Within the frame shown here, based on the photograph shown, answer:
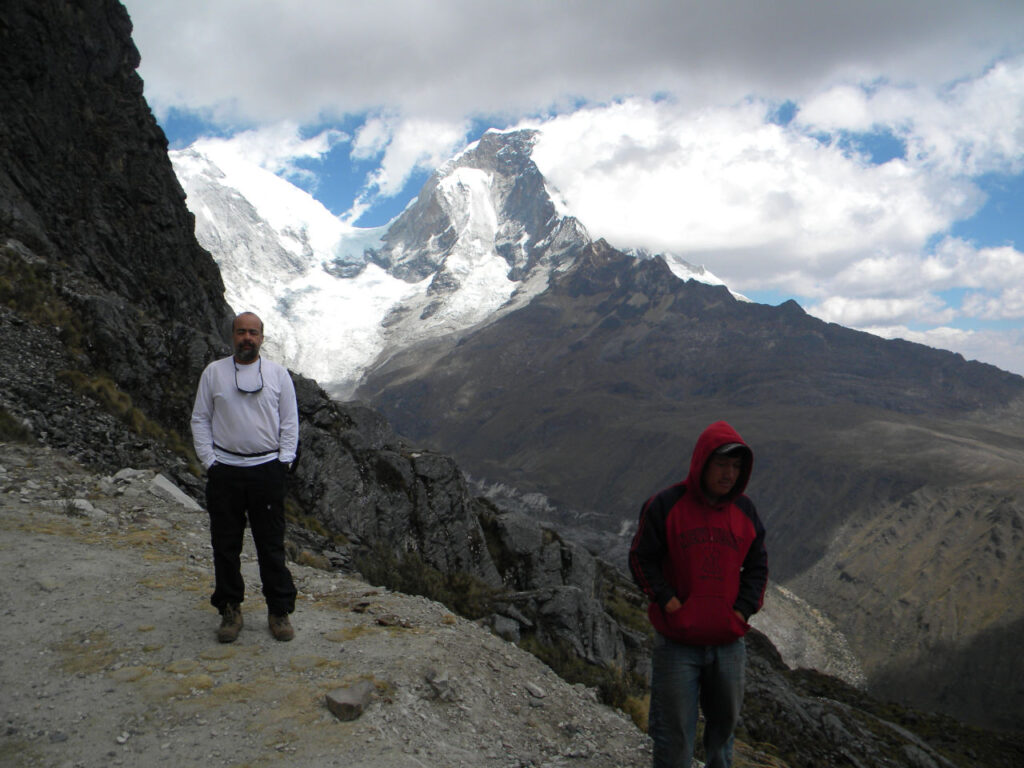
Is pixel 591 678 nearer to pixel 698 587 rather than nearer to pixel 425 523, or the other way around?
pixel 698 587

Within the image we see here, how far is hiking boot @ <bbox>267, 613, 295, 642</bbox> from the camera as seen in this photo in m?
6.69

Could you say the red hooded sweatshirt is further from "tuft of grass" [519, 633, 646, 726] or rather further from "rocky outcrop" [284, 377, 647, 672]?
"rocky outcrop" [284, 377, 647, 672]

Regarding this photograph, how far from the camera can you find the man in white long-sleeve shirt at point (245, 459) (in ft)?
21.0

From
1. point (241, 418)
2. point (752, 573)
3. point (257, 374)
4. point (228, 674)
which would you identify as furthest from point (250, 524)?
point (752, 573)

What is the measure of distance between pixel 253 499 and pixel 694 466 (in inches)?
170

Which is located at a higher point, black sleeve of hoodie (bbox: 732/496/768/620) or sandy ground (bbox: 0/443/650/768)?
black sleeve of hoodie (bbox: 732/496/768/620)

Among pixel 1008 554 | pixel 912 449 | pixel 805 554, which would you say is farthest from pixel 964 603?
pixel 912 449


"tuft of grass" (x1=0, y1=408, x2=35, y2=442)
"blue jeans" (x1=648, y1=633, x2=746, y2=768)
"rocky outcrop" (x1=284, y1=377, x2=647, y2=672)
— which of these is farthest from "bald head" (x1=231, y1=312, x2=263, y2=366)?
"rocky outcrop" (x1=284, y1=377, x2=647, y2=672)

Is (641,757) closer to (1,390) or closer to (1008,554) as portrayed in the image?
(1,390)

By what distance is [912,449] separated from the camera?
190 metres

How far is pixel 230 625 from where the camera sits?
21.2ft

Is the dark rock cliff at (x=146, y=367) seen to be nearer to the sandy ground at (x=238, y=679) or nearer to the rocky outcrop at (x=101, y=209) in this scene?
the rocky outcrop at (x=101, y=209)

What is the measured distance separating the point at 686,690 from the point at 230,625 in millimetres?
4435

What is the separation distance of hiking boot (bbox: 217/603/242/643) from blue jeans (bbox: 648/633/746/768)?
4.13 meters
